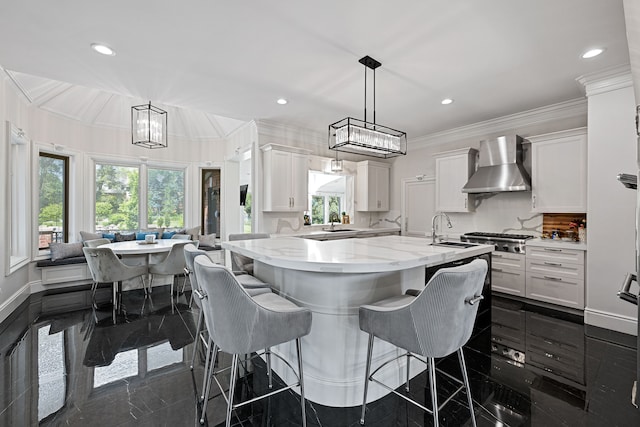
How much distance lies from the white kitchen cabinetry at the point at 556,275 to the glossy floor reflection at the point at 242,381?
35 cm

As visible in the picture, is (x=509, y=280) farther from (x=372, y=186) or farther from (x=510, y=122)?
(x=372, y=186)

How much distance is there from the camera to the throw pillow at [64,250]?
4.40 metres

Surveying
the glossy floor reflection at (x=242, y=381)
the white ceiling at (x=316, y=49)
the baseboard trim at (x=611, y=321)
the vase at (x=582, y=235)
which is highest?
the white ceiling at (x=316, y=49)

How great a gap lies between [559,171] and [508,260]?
52.9 inches

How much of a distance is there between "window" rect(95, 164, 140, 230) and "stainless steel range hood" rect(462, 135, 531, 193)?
6004mm

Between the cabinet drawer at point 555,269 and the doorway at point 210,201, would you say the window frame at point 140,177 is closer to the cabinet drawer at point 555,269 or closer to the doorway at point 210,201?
the doorway at point 210,201

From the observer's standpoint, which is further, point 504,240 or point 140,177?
point 140,177

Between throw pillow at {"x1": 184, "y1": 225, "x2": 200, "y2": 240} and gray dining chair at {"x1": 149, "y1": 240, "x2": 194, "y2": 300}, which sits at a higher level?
throw pillow at {"x1": 184, "y1": 225, "x2": 200, "y2": 240}

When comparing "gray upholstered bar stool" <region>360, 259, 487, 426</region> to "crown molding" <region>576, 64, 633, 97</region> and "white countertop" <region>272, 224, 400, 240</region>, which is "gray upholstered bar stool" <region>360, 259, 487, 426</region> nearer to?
"crown molding" <region>576, 64, 633, 97</region>

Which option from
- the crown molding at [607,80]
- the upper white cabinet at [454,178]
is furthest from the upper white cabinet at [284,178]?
the crown molding at [607,80]

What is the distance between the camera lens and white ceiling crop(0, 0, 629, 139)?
7.13 feet

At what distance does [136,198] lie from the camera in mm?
5652

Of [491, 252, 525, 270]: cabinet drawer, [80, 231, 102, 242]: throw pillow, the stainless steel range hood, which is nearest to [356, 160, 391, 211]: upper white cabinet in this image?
the stainless steel range hood

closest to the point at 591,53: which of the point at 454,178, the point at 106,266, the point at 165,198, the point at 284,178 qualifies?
the point at 454,178
